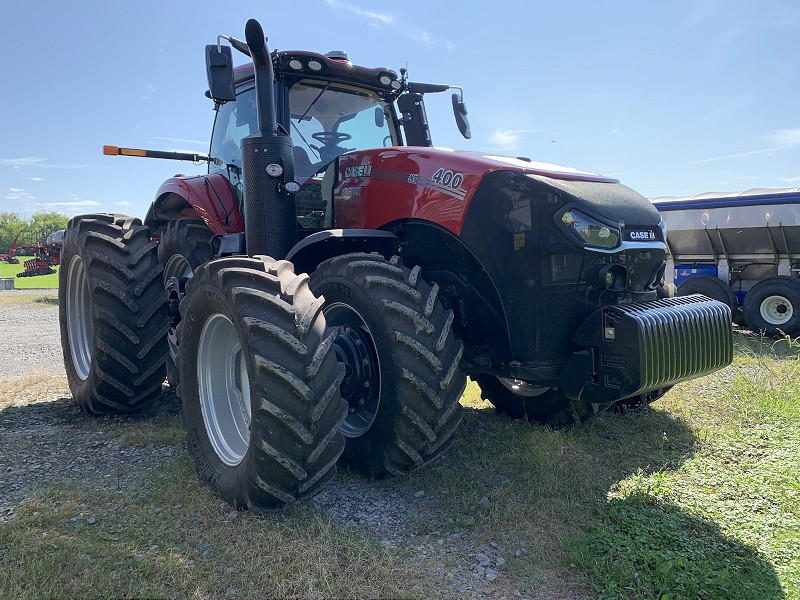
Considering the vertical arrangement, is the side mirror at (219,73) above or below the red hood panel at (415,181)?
above

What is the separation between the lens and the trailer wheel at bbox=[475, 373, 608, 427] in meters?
4.21

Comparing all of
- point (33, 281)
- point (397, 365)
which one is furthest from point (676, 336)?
point (33, 281)

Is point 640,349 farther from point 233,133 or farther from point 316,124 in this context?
point 233,133

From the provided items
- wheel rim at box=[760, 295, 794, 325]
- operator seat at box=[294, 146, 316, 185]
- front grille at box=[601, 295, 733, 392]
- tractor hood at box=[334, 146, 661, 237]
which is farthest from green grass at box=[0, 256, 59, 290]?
front grille at box=[601, 295, 733, 392]

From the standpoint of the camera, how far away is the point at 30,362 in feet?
24.7

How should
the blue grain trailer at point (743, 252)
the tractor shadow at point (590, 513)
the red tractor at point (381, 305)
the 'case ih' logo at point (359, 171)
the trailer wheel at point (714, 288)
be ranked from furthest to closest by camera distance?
1. the trailer wheel at point (714, 288)
2. the blue grain trailer at point (743, 252)
3. the 'case ih' logo at point (359, 171)
4. the red tractor at point (381, 305)
5. the tractor shadow at point (590, 513)

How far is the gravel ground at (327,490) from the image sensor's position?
101 inches

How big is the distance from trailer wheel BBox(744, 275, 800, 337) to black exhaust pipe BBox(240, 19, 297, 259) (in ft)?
29.2

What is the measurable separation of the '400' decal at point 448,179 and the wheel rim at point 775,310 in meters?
8.53

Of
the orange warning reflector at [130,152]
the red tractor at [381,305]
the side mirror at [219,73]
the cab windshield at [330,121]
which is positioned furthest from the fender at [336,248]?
the orange warning reflector at [130,152]

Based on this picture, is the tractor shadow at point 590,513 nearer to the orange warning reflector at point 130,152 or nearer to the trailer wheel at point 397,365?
the trailer wheel at point 397,365

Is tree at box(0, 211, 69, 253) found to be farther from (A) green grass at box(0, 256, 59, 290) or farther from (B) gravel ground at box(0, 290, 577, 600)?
(B) gravel ground at box(0, 290, 577, 600)

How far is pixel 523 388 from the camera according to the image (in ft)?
14.7

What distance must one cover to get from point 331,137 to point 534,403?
101 inches
